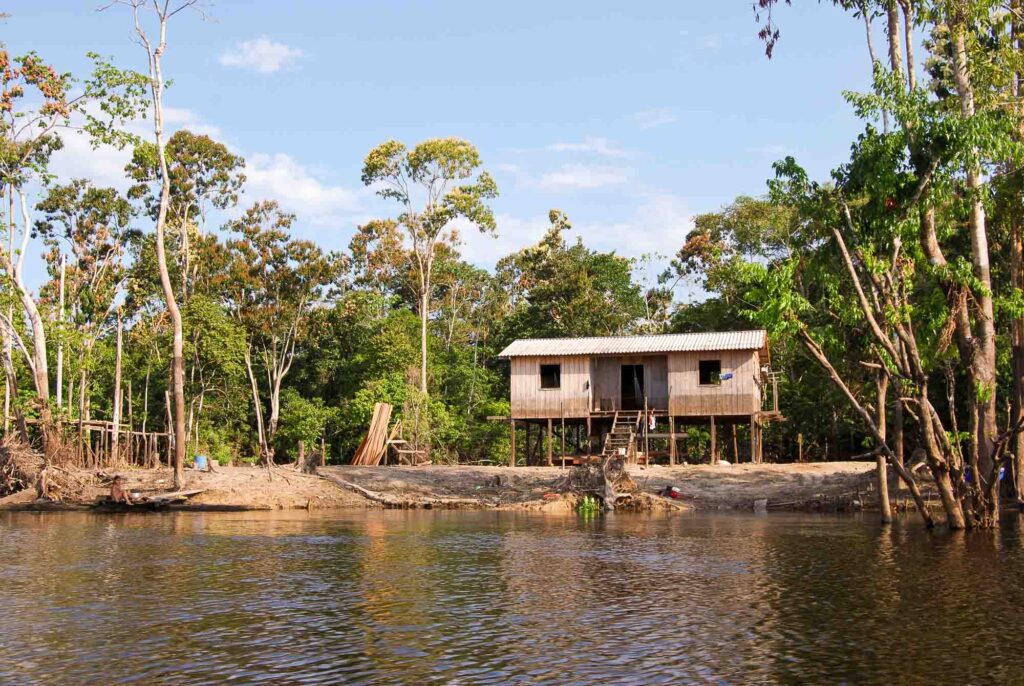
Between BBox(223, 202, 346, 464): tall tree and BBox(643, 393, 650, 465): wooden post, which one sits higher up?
BBox(223, 202, 346, 464): tall tree

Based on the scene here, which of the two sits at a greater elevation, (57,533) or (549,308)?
(549,308)

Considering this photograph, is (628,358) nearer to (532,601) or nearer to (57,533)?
(57,533)

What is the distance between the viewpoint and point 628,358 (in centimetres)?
3969

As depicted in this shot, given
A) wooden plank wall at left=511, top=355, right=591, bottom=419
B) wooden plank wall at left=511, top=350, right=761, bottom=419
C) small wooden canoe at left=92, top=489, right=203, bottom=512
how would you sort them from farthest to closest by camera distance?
1. wooden plank wall at left=511, top=355, right=591, bottom=419
2. wooden plank wall at left=511, top=350, right=761, bottom=419
3. small wooden canoe at left=92, top=489, right=203, bottom=512

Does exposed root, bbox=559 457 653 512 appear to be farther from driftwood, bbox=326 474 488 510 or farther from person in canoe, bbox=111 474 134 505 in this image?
person in canoe, bbox=111 474 134 505

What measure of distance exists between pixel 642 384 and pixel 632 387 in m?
0.61

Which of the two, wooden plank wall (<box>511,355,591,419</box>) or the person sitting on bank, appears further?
wooden plank wall (<box>511,355,591,419</box>)

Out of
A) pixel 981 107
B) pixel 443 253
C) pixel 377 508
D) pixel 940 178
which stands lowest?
pixel 377 508

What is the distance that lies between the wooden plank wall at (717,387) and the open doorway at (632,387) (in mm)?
1905

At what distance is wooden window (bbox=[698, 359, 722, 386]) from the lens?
125 ft

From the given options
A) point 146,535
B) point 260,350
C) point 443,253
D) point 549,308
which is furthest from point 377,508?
point 443,253

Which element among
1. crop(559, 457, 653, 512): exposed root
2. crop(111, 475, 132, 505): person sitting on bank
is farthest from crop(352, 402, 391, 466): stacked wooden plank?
crop(111, 475, 132, 505): person sitting on bank

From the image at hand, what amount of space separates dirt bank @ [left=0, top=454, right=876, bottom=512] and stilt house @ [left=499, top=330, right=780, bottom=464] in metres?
3.22

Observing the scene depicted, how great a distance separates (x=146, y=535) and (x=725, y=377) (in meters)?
23.2
